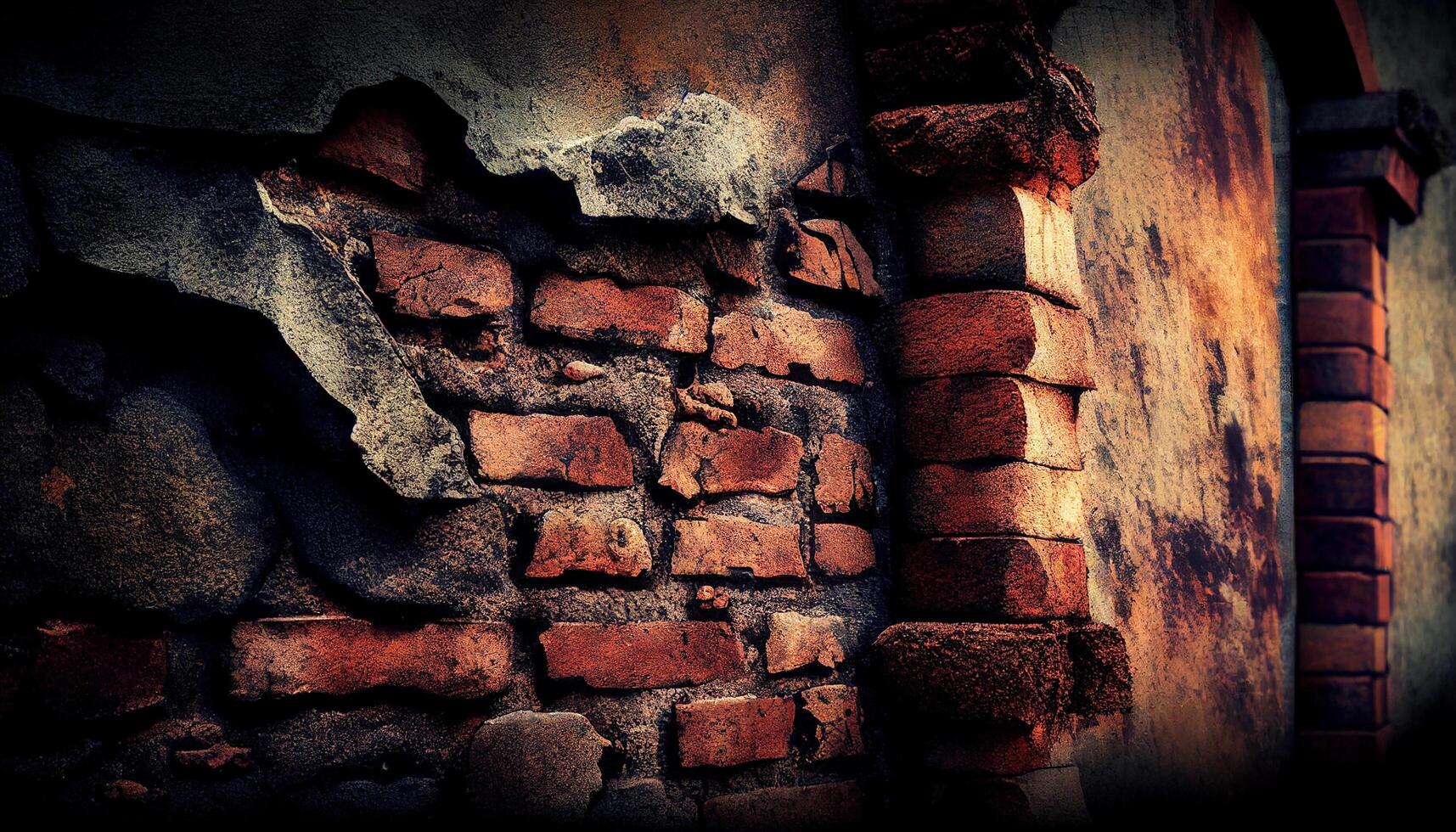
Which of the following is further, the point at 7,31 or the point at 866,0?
the point at 866,0

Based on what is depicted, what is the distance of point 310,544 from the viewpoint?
1148mm

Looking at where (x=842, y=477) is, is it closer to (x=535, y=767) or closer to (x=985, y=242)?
(x=985, y=242)

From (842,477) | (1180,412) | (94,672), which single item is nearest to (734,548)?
(842,477)

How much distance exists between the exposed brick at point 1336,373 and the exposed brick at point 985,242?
68.0 inches

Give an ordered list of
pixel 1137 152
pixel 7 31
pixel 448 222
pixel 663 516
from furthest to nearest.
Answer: pixel 1137 152 → pixel 663 516 → pixel 448 222 → pixel 7 31

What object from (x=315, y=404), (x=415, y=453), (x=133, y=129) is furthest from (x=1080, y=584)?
(x=133, y=129)

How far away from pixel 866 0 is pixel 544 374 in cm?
83

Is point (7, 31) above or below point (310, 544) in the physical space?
above

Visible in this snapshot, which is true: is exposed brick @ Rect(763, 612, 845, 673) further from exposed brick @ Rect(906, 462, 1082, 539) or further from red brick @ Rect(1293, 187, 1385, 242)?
red brick @ Rect(1293, 187, 1385, 242)

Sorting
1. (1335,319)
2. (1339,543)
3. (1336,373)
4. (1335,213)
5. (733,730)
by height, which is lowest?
(733,730)

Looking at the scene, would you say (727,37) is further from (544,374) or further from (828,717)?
(828,717)

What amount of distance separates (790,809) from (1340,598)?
7.12 feet

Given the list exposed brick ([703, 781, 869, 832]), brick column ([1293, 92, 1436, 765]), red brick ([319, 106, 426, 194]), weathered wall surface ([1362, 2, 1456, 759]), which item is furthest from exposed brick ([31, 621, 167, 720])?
weathered wall surface ([1362, 2, 1456, 759])

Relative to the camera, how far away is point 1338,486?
9.97 feet
